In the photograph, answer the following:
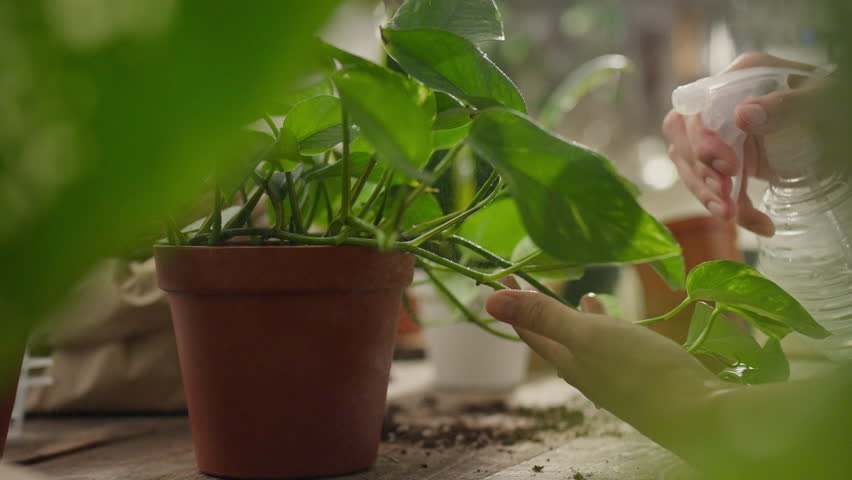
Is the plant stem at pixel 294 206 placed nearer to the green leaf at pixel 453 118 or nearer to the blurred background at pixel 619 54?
the green leaf at pixel 453 118

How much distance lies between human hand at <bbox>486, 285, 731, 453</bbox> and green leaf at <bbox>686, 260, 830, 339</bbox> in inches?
3.1

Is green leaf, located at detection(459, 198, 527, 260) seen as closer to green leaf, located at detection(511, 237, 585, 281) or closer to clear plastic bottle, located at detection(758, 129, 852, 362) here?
green leaf, located at detection(511, 237, 585, 281)

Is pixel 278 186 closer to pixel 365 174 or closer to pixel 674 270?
pixel 365 174

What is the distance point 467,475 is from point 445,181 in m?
0.25

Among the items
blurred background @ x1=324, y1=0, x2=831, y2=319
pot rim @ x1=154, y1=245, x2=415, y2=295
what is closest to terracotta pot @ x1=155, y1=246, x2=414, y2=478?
pot rim @ x1=154, y1=245, x2=415, y2=295

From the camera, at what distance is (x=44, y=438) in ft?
2.31

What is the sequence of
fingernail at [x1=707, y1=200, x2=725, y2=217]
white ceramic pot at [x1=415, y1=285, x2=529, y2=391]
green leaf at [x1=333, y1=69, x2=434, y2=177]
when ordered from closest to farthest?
green leaf at [x1=333, y1=69, x2=434, y2=177] < fingernail at [x1=707, y1=200, x2=725, y2=217] < white ceramic pot at [x1=415, y1=285, x2=529, y2=391]

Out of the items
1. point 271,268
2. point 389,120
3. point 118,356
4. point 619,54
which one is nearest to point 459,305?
point 271,268

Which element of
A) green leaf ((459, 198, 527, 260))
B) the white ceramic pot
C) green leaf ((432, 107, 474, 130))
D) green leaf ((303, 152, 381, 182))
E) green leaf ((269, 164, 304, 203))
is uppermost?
green leaf ((432, 107, 474, 130))

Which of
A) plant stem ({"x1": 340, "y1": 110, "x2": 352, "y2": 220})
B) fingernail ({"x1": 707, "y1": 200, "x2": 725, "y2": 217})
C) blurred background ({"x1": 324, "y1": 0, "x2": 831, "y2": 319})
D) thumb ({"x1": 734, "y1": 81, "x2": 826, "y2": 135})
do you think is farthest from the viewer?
blurred background ({"x1": 324, "y1": 0, "x2": 831, "y2": 319})

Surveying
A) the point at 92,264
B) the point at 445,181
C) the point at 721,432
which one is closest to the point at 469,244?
the point at 445,181

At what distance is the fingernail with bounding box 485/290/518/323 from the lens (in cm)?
45

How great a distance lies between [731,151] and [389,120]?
40 centimetres

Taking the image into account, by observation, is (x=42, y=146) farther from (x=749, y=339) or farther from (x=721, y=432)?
(x=749, y=339)
